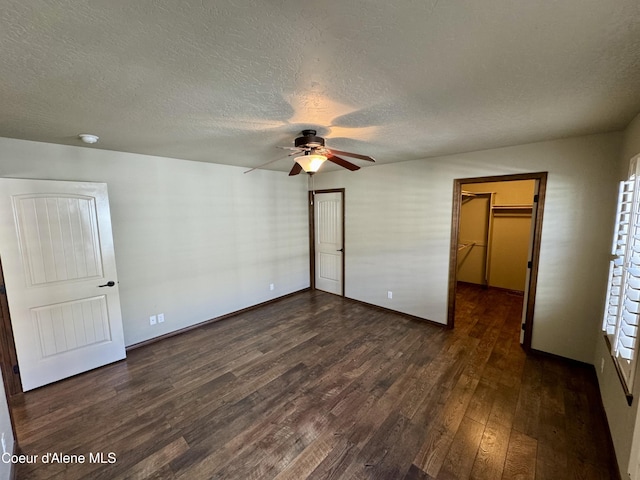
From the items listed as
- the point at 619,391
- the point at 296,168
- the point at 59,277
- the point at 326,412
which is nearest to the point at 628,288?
the point at 619,391

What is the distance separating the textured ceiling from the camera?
0.92 metres

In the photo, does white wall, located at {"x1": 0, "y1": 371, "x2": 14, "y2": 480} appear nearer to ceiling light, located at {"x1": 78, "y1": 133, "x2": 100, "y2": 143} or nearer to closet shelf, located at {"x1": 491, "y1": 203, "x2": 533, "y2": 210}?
ceiling light, located at {"x1": 78, "y1": 133, "x2": 100, "y2": 143}

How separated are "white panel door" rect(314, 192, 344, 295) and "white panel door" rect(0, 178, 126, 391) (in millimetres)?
3267

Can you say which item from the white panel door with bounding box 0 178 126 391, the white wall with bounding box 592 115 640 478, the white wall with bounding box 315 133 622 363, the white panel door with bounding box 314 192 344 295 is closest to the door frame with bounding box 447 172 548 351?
the white wall with bounding box 315 133 622 363

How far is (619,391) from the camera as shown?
5.62ft

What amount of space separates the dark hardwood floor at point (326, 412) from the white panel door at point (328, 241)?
5.73ft

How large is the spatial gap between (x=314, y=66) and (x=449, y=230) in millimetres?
2900

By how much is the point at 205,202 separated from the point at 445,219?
335 cm

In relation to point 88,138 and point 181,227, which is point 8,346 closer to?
point 181,227

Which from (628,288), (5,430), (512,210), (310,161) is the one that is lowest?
(5,430)

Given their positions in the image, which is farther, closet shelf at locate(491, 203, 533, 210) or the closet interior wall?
the closet interior wall

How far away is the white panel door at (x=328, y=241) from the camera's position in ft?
15.8

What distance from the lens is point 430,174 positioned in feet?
11.6

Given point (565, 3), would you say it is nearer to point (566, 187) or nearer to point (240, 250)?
point (566, 187)
